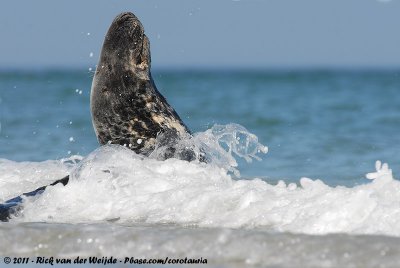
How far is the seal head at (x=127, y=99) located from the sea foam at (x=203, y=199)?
0.27m

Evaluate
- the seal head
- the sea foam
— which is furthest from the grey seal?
the sea foam

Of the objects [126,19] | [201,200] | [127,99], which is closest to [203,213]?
[201,200]

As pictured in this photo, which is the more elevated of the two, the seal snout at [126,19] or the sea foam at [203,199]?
the seal snout at [126,19]

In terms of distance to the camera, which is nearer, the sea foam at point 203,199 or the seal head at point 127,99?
the sea foam at point 203,199

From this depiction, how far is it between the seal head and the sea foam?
27cm

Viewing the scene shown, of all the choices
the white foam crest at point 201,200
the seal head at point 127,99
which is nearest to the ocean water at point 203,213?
the white foam crest at point 201,200

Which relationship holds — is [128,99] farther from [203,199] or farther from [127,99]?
[203,199]

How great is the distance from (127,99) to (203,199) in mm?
1516

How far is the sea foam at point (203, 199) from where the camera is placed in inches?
234

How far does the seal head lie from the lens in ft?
25.8

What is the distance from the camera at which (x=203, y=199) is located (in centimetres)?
669

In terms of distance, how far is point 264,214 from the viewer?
247 inches

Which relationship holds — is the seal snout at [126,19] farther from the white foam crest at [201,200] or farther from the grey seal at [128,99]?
the white foam crest at [201,200]

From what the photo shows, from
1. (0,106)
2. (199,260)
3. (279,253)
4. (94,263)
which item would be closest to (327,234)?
(279,253)
